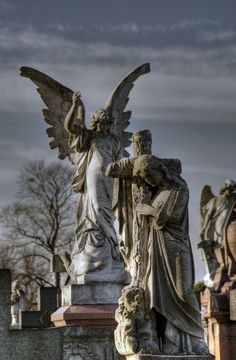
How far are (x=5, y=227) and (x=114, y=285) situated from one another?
28117 millimetres

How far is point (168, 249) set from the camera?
10.9 metres

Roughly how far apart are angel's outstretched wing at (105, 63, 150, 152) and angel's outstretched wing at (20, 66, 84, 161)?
2.72 feet

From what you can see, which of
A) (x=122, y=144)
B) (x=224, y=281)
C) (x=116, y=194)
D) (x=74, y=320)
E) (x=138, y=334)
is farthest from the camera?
(x=224, y=281)

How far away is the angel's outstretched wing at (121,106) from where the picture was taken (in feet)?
61.4

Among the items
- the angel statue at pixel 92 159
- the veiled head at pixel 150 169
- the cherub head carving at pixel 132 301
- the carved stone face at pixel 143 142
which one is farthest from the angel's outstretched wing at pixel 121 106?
the cherub head carving at pixel 132 301

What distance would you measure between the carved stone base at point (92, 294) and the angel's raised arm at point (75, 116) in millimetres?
2777

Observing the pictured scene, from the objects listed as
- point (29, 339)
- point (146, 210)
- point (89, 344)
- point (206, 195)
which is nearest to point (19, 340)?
point (29, 339)

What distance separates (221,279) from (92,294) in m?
4.85

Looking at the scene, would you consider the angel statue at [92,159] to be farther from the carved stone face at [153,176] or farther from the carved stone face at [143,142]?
the carved stone face at [153,176]

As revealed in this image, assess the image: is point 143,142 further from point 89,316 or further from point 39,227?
point 39,227

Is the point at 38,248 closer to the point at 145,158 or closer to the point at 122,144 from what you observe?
the point at 122,144

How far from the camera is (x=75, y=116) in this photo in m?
17.7

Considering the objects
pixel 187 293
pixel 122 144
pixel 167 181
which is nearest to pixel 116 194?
pixel 167 181

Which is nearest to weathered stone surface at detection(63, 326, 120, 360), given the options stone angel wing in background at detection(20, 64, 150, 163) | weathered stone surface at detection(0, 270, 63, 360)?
weathered stone surface at detection(0, 270, 63, 360)
